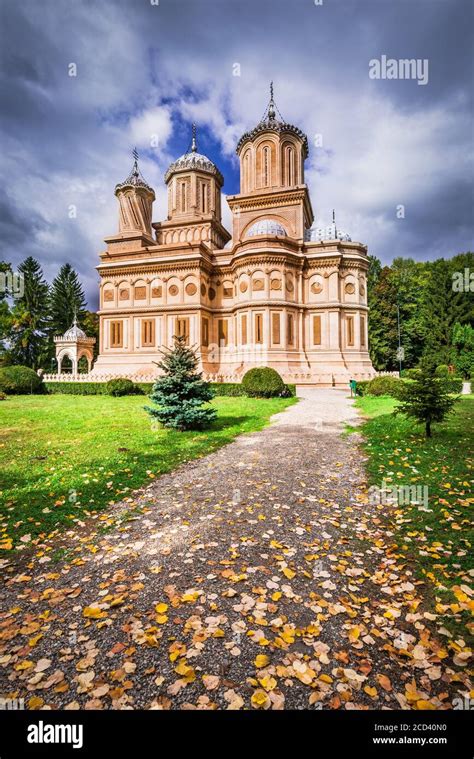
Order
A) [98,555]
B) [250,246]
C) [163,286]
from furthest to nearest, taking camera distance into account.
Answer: [163,286] < [250,246] < [98,555]

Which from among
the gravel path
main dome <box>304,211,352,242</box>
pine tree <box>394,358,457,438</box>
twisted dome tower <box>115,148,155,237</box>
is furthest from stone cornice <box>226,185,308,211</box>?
the gravel path

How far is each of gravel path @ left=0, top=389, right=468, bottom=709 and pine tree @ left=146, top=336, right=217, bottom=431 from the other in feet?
18.1

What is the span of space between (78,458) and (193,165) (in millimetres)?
39266

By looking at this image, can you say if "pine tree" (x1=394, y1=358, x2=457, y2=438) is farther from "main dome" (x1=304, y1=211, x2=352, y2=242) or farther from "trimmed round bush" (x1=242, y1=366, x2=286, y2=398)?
"main dome" (x1=304, y1=211, x2=352, y2=242)

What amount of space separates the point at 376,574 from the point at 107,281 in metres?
37.1

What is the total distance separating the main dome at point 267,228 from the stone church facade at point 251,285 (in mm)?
112

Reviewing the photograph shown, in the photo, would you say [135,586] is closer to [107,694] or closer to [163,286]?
[107,694]

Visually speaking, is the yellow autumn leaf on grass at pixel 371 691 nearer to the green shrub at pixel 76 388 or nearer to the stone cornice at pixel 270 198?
the green shrub at pixel 76 388

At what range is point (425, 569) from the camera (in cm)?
352

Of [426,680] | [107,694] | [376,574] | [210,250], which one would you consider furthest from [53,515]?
[210,250]

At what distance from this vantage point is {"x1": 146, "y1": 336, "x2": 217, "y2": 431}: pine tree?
10.7 m

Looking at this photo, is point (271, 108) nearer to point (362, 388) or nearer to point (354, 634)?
point (362, 388)

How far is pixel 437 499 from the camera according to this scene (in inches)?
205

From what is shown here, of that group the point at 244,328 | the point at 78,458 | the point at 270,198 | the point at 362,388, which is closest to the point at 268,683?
the point at 78,458
